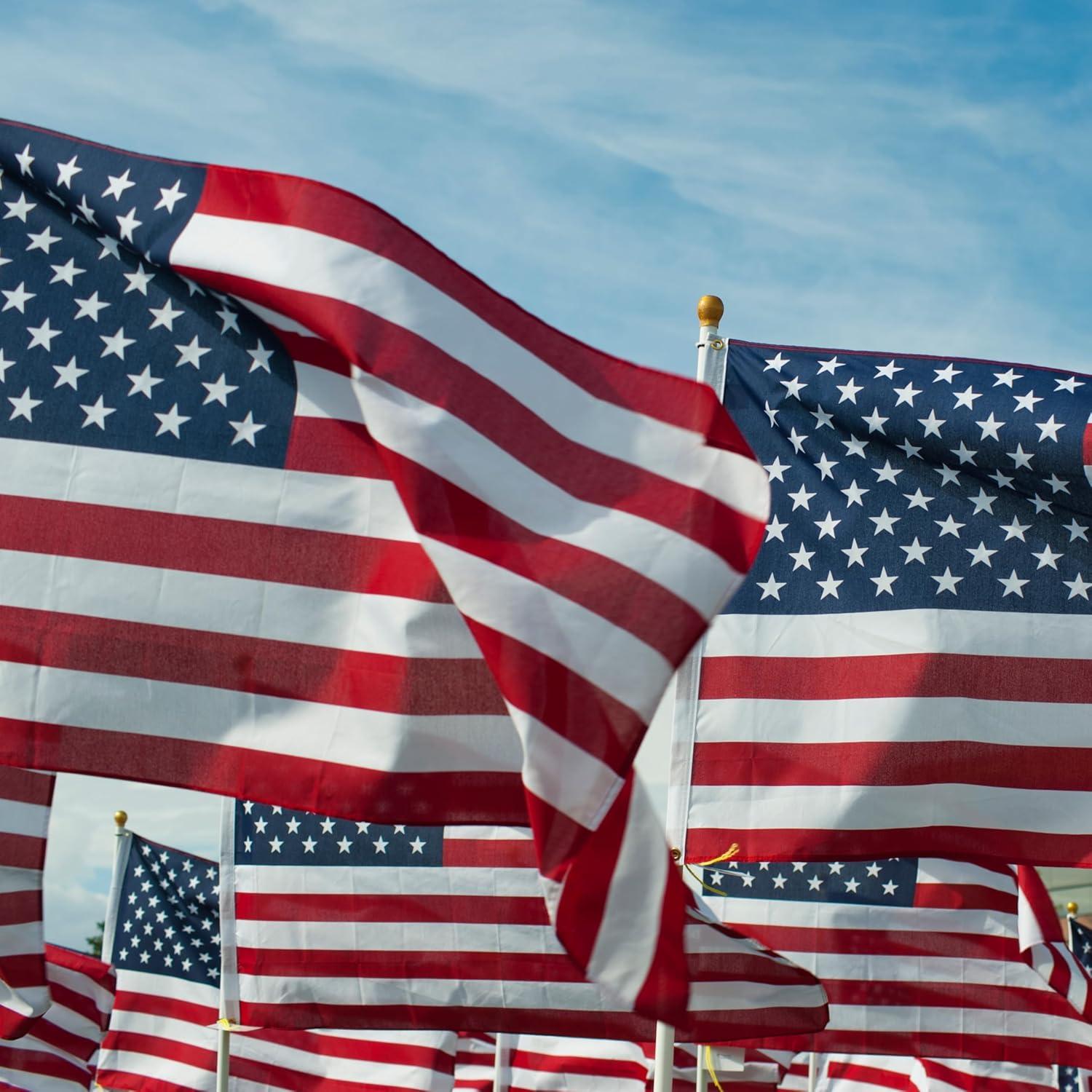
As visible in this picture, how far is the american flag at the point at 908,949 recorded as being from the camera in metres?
13.6

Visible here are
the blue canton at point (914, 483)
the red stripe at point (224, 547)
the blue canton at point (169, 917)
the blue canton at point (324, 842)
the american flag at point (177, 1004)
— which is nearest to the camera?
the red stripe at point (224, 547)

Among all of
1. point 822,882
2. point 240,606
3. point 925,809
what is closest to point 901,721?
point 925,809

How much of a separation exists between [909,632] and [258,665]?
392 cm

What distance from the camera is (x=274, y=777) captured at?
593 cm

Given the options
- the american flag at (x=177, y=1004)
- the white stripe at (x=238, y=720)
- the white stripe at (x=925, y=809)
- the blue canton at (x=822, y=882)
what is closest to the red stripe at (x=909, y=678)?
the white stripe at (x=925, y=809)

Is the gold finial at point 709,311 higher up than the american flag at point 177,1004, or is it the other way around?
the gold finial at point 709,311

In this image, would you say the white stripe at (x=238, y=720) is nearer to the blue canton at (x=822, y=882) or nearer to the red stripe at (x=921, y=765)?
the red stripe at (x=921, y=765)

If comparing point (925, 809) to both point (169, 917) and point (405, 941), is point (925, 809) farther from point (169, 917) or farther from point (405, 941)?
point (169, 917)

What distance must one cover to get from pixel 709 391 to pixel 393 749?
5.26 feet

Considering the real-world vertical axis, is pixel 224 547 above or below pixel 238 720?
above

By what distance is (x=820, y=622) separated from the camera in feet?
29.3

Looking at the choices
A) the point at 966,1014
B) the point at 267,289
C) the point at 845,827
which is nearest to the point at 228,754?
the point at 267,289

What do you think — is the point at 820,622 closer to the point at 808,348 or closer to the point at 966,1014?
the point at 808,348

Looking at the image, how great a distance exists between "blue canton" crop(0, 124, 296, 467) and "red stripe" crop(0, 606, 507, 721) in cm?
67
